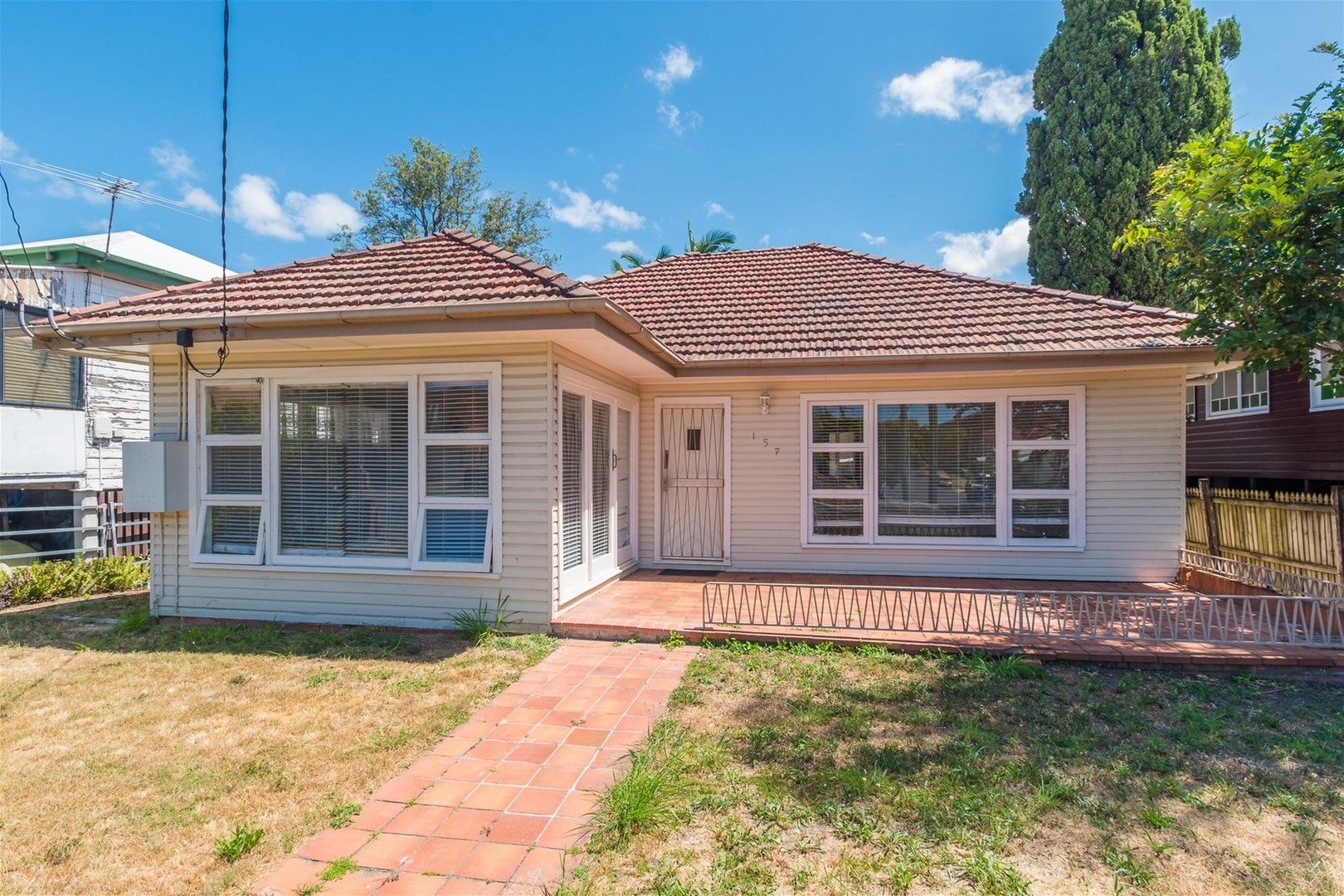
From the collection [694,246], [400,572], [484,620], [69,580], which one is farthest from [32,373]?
[694,246]

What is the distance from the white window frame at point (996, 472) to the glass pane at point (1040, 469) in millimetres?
51

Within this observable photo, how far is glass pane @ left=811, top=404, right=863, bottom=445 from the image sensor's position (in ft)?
26.4

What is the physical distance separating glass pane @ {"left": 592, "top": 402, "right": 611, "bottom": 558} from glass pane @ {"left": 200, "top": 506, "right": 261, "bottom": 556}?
3381 millimetres

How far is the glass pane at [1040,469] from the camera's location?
760 cm

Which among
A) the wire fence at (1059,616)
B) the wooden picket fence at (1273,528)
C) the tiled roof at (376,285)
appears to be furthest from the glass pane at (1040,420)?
the tiled roof at (376,285)

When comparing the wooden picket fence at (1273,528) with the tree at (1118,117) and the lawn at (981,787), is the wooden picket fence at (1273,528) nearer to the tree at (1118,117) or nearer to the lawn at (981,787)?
the lawn at (981,787)

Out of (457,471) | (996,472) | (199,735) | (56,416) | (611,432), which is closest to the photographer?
(199,735)

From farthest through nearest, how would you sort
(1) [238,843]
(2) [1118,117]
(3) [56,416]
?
(2) [1118,117], (3) [56,416], (1) [238,843]

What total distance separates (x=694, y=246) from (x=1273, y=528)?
17.7 metres

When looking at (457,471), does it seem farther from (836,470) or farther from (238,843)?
(836,470)

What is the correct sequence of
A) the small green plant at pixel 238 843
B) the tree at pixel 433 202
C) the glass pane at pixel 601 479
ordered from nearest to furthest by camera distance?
the small green plant at pixel 238 843
the glass pane at pixel 601 479
the tree at pixel 433 202

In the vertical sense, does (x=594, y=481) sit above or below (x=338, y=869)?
above

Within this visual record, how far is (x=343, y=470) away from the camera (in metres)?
6.26

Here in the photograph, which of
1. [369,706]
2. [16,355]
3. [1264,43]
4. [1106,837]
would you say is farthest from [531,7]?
[1264,43]
